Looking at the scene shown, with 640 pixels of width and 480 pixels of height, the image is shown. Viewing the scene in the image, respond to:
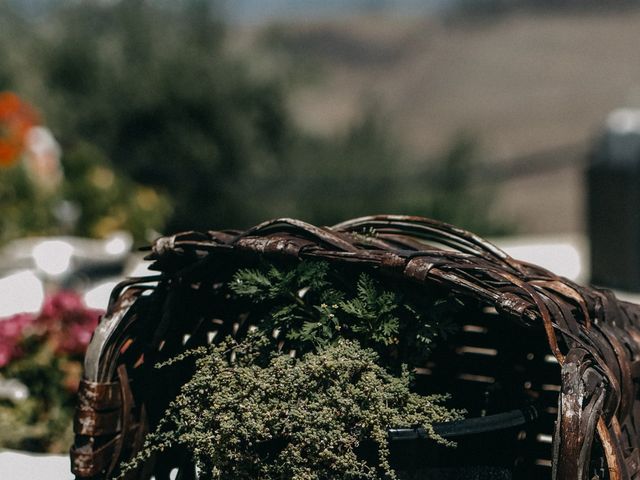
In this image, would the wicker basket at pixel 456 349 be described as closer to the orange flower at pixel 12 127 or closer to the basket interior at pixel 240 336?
the basket interior at pixel 240 336

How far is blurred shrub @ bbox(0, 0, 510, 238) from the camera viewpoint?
13.4m

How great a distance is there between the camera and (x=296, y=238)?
1942mm

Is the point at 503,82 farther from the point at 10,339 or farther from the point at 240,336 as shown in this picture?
the point at 240,336

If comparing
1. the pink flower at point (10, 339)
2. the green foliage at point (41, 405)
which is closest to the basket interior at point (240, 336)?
the green foliage at point (41, 405)

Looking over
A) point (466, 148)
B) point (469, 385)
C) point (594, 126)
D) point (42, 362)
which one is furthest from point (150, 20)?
point (594, 126)

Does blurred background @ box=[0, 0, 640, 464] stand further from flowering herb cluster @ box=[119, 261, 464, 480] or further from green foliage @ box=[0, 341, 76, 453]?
flowering herb cluster @ box=[119, 261, 464, 480]

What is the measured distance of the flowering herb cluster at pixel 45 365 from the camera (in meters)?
3.65

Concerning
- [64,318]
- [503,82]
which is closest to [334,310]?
[64,318]

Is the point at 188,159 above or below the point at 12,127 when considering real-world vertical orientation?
above

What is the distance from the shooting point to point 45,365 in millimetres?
3734

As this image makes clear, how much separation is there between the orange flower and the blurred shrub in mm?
3591

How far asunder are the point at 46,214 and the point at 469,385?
22.8 feet

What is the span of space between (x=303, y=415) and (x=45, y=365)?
2152 mm

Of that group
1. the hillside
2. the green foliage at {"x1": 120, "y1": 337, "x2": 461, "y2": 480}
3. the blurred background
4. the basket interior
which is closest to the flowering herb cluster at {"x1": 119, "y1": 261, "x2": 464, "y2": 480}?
the green foliage at {"x1": 120, "y1": 337, "x2": 461, "y2": 480}
